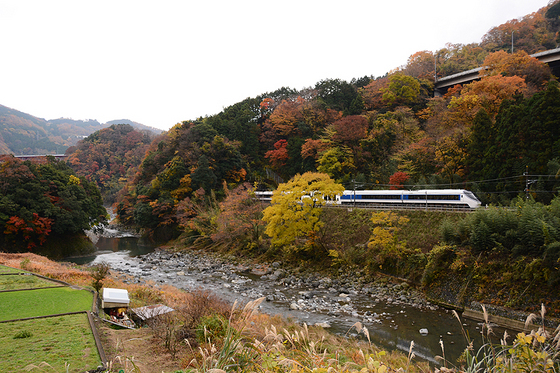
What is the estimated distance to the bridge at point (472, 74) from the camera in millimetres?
32375

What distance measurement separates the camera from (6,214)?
2511 cm

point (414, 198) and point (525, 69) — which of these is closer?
point (414, 198)

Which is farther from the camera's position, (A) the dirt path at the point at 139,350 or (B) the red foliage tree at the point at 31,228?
(B) the red foliage tree at the point at 31,228

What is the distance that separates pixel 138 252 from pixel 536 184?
3406 cm

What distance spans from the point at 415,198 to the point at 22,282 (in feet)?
79.0

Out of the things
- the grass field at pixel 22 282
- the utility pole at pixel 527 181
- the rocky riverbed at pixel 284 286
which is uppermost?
the utility pole at pixel 527 181

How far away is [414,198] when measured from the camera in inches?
955

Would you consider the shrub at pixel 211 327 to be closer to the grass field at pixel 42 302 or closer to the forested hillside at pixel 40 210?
the grass field at pixel 42 302

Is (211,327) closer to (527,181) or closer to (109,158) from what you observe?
(527,181)

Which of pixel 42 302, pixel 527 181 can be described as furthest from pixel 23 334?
pixel 527 181

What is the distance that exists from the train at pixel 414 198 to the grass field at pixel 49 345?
57.9ft

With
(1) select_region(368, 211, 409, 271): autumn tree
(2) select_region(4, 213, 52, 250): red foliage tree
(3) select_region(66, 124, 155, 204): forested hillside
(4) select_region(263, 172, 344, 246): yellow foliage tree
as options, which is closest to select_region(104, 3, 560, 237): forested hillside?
(4) select_region(263, 172, 344, 246): yellow foliage tree

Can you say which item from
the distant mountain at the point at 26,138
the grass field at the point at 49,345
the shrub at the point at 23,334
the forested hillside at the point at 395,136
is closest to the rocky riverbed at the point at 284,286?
the grass field at the point at 49,345

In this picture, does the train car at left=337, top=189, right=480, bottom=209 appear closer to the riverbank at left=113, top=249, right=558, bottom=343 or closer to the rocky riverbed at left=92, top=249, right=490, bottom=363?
the riverbank at left=113, top=249, right=558, bottom=343
